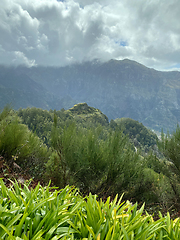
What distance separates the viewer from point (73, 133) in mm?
3803

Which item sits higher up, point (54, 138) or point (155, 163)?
point (155, 163)

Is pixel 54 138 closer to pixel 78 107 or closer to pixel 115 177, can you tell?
pixel 115 177

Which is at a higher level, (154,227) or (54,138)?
(54,138)

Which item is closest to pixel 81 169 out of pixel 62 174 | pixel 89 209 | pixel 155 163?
pixel 62 174

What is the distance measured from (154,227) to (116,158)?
2.43m

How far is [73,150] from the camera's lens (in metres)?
3.82

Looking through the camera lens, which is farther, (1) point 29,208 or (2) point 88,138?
(2) point 88,138

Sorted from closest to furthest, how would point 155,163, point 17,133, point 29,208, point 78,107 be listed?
point 29,208 < point 17,133 < point 155,163 < point 78,107

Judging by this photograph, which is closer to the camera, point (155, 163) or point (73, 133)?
point (73, 133)

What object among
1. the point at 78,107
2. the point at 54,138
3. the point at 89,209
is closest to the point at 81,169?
the point at 54,138

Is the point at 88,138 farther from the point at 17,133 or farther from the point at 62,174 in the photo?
the point at 17,133

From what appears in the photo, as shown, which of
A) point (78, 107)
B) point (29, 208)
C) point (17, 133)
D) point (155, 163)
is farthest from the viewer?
point (78, 107)

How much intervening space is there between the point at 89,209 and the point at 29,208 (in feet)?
1.97

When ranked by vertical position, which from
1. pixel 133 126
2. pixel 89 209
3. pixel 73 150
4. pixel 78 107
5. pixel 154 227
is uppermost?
pixel 133 126
